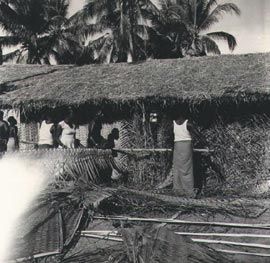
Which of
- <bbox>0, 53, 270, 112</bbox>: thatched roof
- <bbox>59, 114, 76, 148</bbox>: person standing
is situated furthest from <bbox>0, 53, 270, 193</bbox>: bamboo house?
<bbox>59, 114, 76, 148</bbox>: person standing

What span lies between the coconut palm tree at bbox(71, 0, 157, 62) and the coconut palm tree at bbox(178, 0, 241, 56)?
11.0 ft

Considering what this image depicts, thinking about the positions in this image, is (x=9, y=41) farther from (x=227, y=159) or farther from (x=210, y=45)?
(x=227, y=159)

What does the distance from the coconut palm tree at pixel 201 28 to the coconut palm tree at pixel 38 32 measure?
586 centimetres

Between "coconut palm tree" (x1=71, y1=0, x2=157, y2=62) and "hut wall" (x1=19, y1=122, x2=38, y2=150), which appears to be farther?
"coconut palm tree" (x1=71, y1=0, x2=157, y2=62)

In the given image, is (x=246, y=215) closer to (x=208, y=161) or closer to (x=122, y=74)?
(x=208, y=161)

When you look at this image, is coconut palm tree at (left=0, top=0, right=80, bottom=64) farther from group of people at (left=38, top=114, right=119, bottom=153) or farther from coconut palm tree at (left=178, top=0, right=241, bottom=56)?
group of people at (left=38, top=114, right=119, bottom=153)

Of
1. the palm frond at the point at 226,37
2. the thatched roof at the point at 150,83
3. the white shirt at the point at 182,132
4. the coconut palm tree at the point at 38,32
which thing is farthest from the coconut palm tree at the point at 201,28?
the white shirt at the point at 182,132

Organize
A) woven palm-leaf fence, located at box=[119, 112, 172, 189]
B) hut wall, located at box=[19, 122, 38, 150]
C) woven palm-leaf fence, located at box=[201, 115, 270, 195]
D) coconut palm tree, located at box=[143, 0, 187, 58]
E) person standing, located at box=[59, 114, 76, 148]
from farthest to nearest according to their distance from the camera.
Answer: coconut palm tree, located at box=[143, 0, 187, 58]
hut wall, located at box=[19, 122, 38, 150]
woven palm-leaf fence, located at box=[119, 112, 172, 189]
woven palm-leaf fence, located at box=[201, 115, 270, 195]
person standing, located at box=[59, 114, 76, 148]

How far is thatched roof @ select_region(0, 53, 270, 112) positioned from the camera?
11539 mm

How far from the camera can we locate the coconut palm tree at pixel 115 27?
20.6m

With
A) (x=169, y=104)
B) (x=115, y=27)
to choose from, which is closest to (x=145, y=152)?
(x=169, y=104)

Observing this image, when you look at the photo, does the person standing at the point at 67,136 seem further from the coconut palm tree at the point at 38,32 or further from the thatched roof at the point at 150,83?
the coconut palm tree at the point at 38,32

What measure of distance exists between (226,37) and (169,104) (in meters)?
18.2

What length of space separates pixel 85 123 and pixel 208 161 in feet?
12.8
